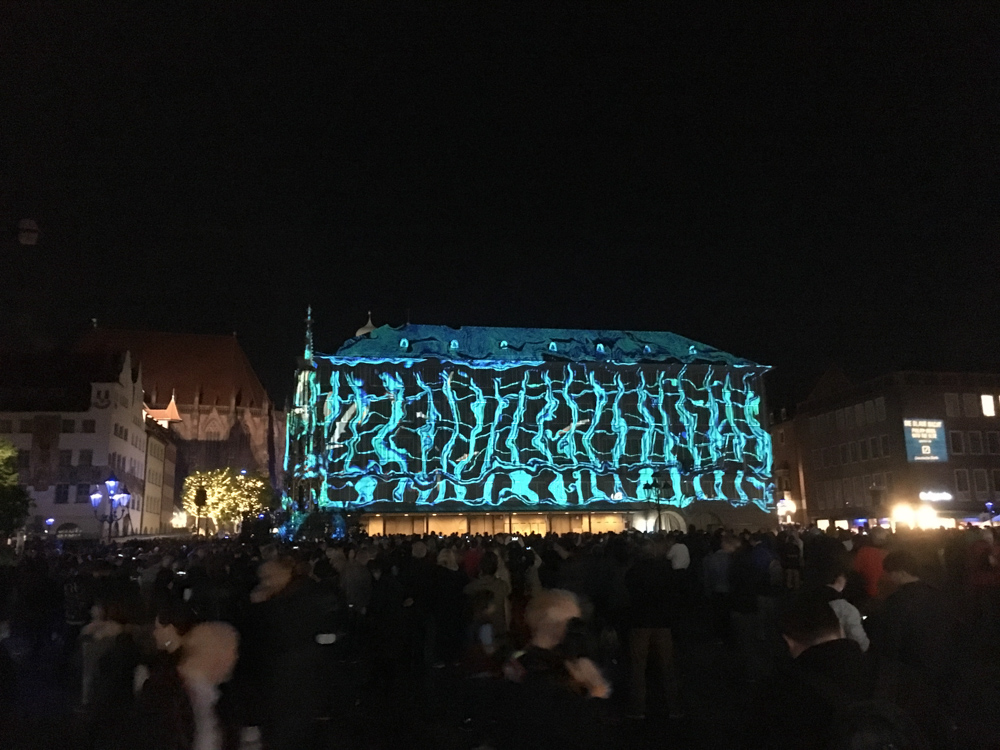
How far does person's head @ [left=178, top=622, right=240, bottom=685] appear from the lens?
4066 millimetres

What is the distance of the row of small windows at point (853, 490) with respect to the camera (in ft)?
168

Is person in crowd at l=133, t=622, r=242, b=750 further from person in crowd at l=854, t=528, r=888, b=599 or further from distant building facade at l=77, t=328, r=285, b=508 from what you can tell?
distant building facade at l=77, t=328, r=285, b=508

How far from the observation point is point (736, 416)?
5409 cm

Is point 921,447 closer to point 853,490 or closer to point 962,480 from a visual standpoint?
point 962,480

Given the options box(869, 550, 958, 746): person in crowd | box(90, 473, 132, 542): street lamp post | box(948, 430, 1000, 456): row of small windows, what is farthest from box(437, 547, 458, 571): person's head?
box(948, 430, 1000, 456): row of small windows

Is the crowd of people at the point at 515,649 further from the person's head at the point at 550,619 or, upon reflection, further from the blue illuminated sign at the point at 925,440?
the blue illuminated sign at the point at 925,440

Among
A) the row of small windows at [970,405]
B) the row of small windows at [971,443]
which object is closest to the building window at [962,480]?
the row of small windows at [971,443]

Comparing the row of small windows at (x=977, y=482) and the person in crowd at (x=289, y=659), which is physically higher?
the row of small windows at (x=977, y=482)

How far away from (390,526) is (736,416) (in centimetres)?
2297

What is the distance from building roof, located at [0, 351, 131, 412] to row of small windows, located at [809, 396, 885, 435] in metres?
50.2

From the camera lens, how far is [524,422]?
50.4 m

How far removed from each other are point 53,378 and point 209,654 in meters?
64.5

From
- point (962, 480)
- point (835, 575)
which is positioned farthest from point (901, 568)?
point (962, 480)

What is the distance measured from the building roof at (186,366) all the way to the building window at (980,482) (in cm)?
6870
